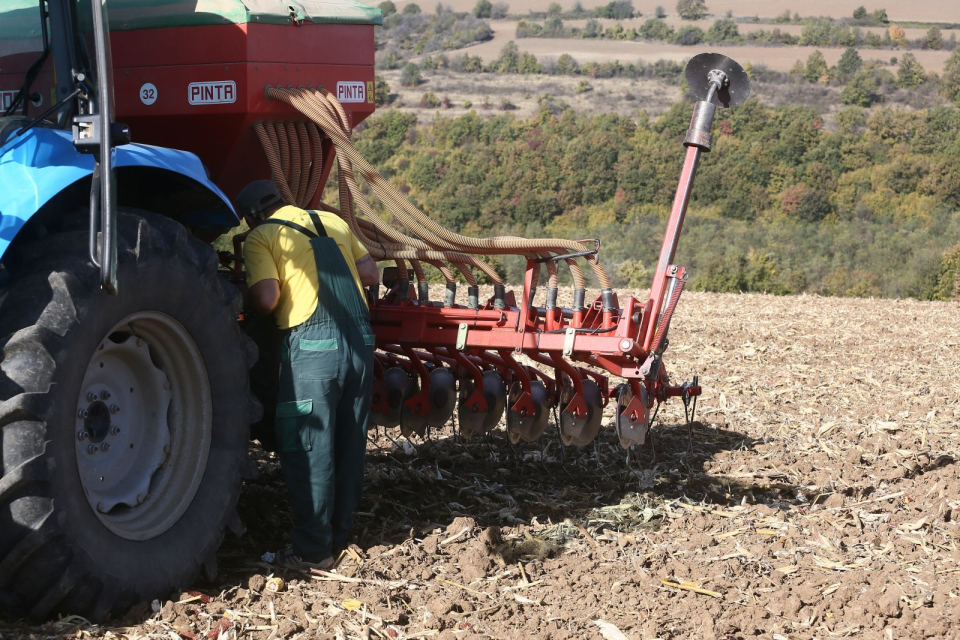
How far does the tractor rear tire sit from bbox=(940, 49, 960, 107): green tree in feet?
190

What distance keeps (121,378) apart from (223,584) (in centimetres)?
80

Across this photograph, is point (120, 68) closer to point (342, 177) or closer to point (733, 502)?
point (342, 177)

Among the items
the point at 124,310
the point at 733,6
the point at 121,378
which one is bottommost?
the point at 121,378

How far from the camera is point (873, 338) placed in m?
9.09

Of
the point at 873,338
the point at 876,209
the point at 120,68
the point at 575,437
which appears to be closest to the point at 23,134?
the point at 120,68

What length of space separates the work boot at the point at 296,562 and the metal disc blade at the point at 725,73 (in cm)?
241

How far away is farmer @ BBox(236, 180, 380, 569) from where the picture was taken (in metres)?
3.91

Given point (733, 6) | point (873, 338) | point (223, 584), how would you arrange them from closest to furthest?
point (223, 584) → point (873, 338) → point (733, 6)

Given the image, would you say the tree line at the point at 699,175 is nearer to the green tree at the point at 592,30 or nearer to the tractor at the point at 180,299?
the green tree at the point at 592,30

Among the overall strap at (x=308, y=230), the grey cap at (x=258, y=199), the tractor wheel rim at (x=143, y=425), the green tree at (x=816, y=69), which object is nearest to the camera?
the tractor wheel rim at (x=143, y=425)

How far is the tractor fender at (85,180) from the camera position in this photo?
3.07 meters

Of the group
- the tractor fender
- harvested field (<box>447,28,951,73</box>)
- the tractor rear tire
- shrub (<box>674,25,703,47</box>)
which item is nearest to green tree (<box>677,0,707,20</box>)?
shrub (<box>674,25,703,47</box>)

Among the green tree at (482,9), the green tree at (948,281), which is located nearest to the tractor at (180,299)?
the green tree at (948,281)

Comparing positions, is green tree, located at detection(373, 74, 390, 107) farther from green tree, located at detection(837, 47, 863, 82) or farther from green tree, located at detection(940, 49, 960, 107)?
green tree, located at detection(940, 49, 960, 107)
